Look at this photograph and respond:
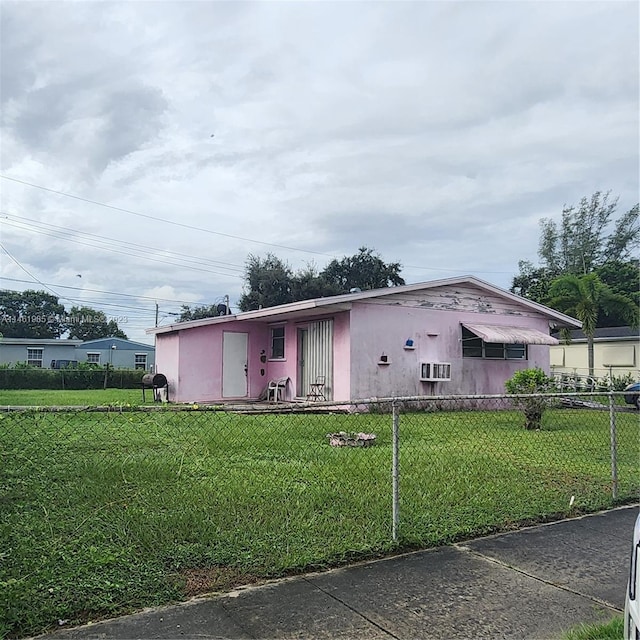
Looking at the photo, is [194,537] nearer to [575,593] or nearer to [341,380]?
[575,593]

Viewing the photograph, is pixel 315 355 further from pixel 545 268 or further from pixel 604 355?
pixel 545 268

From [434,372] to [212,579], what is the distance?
38.6 ft

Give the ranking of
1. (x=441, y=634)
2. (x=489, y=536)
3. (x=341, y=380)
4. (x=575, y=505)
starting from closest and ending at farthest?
(x=441, y=634)
(x=489, y=536)
(x=575, y=505)
(x=341, y=380)

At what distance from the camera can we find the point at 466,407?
14273mm

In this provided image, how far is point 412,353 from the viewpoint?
47.0ft

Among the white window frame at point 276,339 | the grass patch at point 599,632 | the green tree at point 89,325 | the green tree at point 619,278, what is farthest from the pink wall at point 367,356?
the green tree at point 89,325

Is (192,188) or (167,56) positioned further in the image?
(192,188)

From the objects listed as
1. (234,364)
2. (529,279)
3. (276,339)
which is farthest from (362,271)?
(234,364)

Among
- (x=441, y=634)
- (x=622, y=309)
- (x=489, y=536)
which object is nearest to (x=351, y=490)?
(x=489, y=536)

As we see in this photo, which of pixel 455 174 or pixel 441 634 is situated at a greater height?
pixel 455 174

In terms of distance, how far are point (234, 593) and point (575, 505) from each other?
11.4 feet

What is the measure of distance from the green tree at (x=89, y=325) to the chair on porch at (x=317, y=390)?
43490 mm

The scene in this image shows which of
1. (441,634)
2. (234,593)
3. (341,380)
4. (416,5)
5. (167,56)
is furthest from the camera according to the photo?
(341,380)

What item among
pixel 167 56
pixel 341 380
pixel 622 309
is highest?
pixel 167 56
